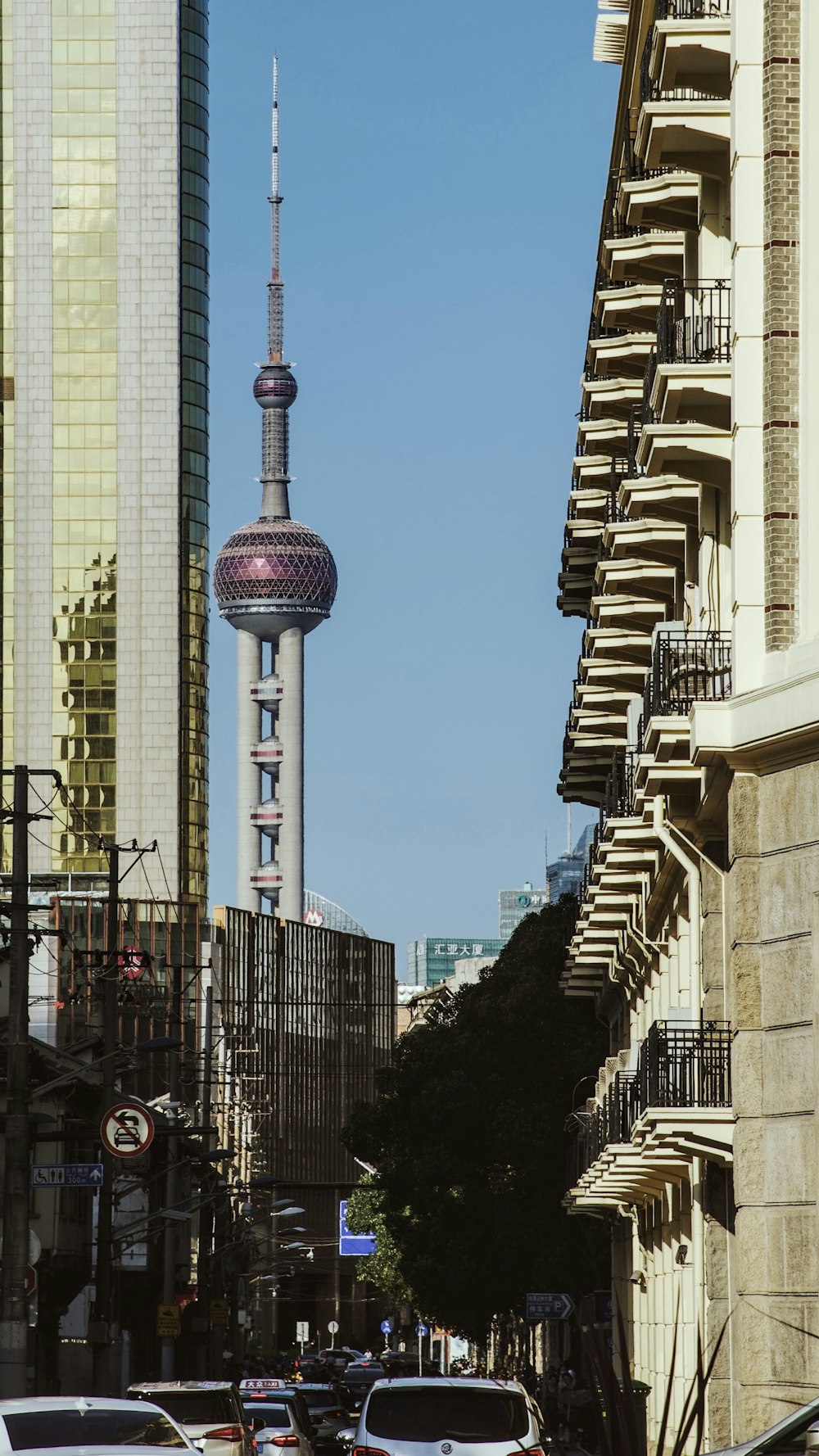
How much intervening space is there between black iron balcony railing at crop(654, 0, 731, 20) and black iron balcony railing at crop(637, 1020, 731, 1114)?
9.53 m

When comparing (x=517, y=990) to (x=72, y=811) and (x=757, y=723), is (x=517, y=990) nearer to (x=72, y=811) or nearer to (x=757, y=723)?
(x=757, y=723)

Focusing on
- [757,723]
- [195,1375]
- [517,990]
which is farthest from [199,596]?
[757,723]

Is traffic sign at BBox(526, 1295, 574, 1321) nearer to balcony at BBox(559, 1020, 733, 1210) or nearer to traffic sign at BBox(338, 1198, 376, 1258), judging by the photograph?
balcony at BBox(559, 1020, 733, 1210)

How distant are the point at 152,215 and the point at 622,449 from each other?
387 ft

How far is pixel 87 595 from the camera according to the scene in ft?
494

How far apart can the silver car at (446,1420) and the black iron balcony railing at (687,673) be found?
837 cm

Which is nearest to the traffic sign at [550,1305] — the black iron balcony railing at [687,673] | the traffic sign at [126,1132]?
the traffic sign at [126,1132]

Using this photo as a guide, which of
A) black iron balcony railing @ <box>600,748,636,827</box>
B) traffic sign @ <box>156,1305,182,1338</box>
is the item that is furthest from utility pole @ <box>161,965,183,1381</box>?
black iron balcony railing @ <box>600,748,636,827</box>

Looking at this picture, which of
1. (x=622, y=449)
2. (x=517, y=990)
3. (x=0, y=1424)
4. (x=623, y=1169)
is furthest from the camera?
(x=517, y=990)

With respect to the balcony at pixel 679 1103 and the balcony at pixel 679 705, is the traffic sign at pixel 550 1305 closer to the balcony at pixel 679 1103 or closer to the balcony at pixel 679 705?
the balcony at pixel 679 1103

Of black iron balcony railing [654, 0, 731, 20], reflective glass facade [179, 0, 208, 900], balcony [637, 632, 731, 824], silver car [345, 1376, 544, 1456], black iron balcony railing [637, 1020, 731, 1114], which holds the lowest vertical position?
silver car [345, 1376, 544, 1456]

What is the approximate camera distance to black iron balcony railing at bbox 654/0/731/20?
23031 millimetres

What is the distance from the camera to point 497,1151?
5462cm

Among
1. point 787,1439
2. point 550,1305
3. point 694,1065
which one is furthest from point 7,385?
point 787,1439
